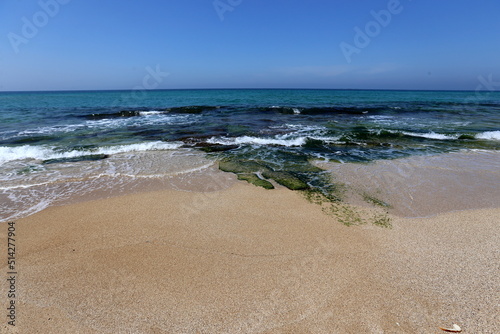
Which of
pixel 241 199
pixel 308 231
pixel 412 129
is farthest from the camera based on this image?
pixel 412 129

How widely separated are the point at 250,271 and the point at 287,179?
3.80 m

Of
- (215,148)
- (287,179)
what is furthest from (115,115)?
(287,179)

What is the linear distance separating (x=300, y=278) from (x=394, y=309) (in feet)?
3.74

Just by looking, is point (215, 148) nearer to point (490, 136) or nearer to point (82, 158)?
point (82, 158)

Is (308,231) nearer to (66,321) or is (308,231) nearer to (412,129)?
(66,321)

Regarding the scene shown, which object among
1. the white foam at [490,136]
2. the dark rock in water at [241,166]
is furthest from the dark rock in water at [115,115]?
the white foam at [490,136]

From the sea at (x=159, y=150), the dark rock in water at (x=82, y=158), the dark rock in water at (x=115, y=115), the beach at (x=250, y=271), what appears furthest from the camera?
the dark rock in water at (x=115, y=115)

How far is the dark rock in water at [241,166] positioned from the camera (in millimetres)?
7978

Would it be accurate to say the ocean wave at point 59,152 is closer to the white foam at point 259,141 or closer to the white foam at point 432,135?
the white foam at point 259,141

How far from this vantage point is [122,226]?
15.5 ft

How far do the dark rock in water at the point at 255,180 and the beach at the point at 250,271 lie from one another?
1.29m

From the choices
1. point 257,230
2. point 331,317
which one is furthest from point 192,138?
point 331,317

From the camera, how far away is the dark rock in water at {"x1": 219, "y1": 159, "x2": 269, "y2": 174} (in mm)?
7978

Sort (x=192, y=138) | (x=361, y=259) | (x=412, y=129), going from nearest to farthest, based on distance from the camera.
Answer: (x=361, y=259) < (x=192, y=138) < (x=412, y=129)
